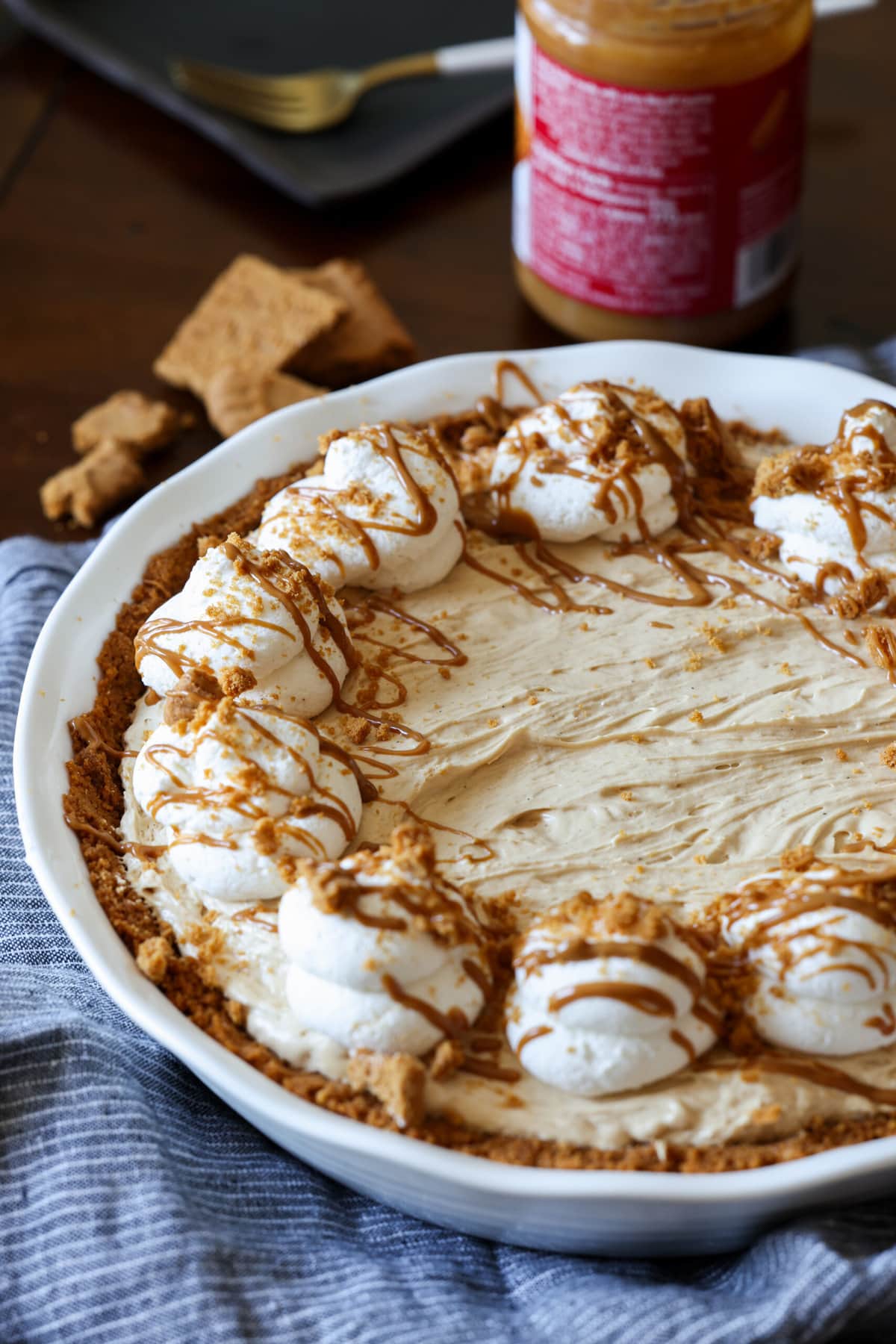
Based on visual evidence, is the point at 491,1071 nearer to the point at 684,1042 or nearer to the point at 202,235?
the point at 684,1042

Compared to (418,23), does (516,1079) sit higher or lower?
lower

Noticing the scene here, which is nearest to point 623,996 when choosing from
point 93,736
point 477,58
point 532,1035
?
point 532,1035

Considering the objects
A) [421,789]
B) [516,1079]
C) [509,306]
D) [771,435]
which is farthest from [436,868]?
[509,306]

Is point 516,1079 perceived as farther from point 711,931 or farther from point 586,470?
point 586,470

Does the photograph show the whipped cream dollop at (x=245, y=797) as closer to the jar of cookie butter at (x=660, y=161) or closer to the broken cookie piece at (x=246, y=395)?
the broken cookie piece at (x=246, y=395)

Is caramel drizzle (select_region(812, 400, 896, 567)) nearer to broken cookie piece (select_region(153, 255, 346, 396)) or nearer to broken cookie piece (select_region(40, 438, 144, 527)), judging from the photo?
broken cookie piece (select_region(153, 255, 346, 396))

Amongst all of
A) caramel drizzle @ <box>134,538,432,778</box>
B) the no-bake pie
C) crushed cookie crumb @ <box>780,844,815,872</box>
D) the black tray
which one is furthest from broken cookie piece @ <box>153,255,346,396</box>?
crushed cookie crumb @ <box>780,844,815,872</box>

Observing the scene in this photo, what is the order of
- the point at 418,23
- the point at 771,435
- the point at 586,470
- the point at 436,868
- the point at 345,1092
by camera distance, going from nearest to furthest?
the point at 345,1092 → the point at 436,868 → the point at 586,470 → the point at 771,435 → the point at 418,23
